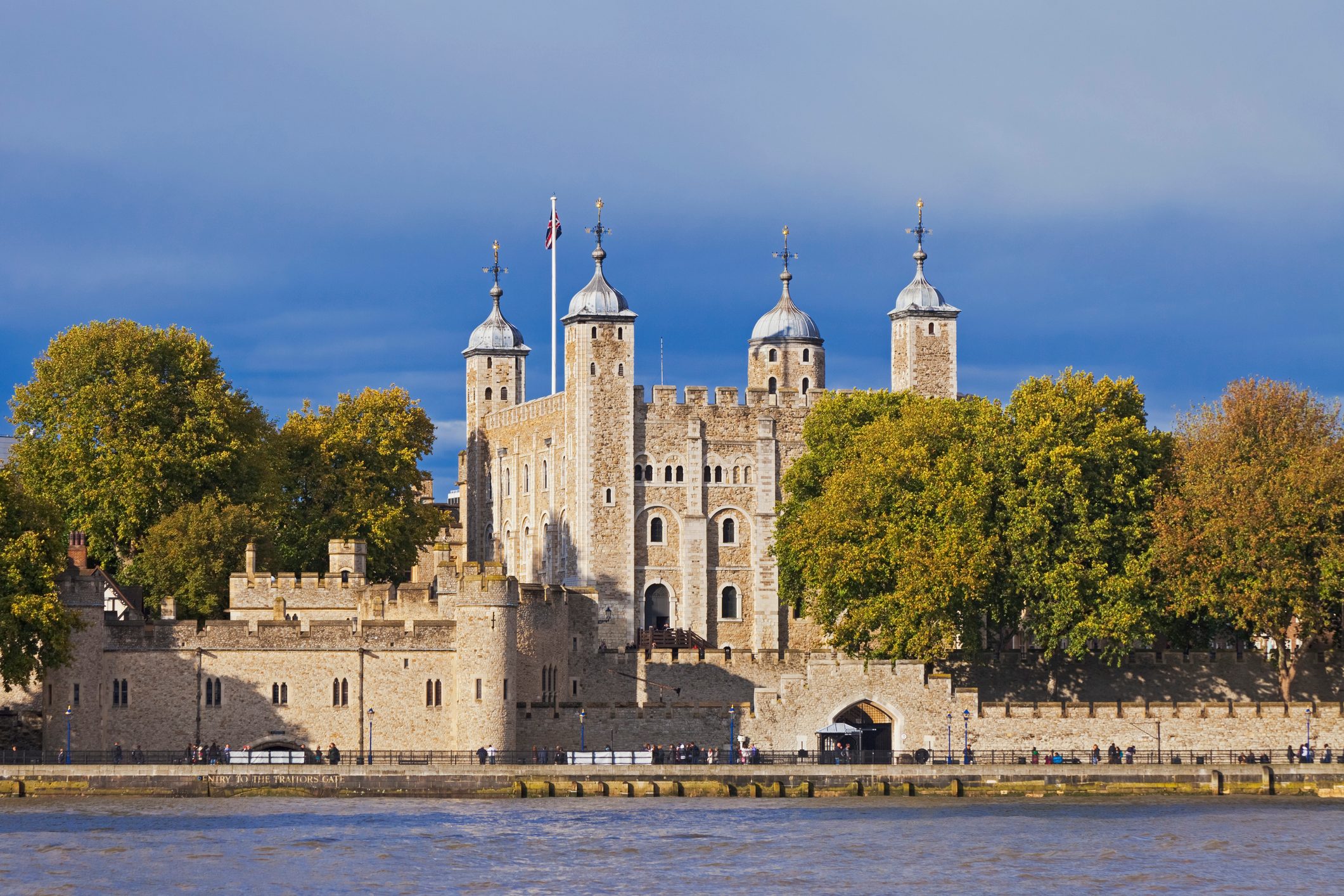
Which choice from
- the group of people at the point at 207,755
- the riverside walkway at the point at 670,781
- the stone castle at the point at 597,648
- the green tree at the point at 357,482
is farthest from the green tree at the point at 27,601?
the green tree at the point at 357,482

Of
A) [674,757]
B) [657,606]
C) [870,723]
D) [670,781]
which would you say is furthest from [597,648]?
[657,606]

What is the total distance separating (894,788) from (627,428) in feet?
110

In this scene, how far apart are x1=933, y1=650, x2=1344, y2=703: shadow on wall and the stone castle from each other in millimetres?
135

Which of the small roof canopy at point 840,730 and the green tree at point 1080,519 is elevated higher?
→ the green tree at point 1080,519

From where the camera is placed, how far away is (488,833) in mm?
57656

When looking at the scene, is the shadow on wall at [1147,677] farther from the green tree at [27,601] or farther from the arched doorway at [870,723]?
the green tree at [27,601]

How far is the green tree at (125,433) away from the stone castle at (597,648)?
5493 mm

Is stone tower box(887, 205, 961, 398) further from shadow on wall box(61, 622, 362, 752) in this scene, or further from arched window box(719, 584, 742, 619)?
shadow on wall box(61, 622, 362, 752)

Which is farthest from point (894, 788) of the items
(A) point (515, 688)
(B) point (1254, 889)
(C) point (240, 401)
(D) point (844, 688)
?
(C) point (240, 401)

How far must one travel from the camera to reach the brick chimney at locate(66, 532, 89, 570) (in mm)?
76000

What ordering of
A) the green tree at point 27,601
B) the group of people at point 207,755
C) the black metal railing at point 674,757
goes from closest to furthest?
the green tree at point 27,601 → the group of people at point 207,755 → the black metal railing at point 674,757

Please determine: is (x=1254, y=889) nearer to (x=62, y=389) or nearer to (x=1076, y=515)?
(x=1076, y=515)

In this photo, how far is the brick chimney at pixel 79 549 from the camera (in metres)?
76.0

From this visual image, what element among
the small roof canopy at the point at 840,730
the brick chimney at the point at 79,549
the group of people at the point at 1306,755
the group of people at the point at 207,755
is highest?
the brick chimney at the point at 79,549
